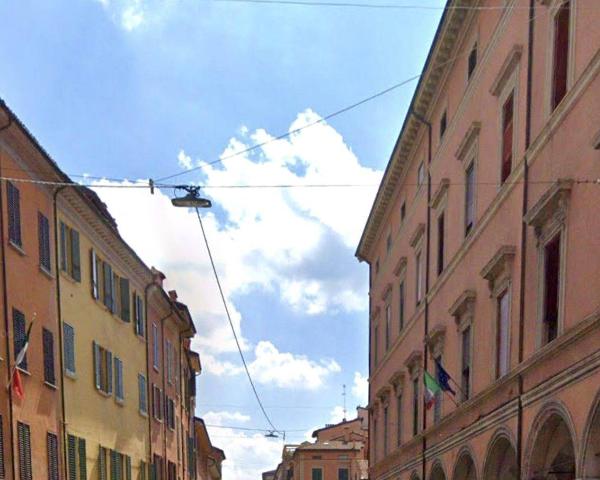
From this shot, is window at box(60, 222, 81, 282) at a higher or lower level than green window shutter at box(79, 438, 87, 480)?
higher

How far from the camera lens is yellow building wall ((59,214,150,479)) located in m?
18.5

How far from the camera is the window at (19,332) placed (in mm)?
14562

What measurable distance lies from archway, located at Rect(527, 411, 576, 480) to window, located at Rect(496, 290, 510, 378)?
1.86 m

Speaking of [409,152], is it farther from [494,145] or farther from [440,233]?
[494,145]

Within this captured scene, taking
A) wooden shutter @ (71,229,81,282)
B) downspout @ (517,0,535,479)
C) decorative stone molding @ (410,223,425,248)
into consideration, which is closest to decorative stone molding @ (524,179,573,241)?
downspout @ (517,0,535,479)

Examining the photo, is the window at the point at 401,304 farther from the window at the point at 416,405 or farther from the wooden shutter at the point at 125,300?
the wooden shutter at the point at 125,300

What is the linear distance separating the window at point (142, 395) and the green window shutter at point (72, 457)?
669cm

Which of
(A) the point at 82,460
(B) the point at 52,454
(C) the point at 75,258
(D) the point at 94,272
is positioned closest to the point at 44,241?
(C) the point at 75,258

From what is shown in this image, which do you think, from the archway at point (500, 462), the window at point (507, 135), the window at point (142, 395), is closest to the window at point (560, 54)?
the window at point (507, 135)

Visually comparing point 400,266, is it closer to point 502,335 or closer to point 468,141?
point 468,141

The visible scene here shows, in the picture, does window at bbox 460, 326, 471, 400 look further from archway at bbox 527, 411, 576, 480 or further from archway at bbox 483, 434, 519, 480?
archway at bbox 527, 411, 576, 480

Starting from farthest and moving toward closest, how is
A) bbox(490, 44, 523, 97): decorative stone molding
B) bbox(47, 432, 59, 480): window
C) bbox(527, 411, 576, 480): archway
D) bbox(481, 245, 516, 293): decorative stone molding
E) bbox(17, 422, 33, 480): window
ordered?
bbox(47, 432, 59, 480): window < bbox(17, 422, 33, 480): window < bbox(490, 44, 523, 97): decorative stone molding < bbox(481, 245, 516, 293): decorative stone molding < bbox(527, 411, 576, 480): archway

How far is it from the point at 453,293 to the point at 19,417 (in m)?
10.2

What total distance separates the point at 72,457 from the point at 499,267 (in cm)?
1174
